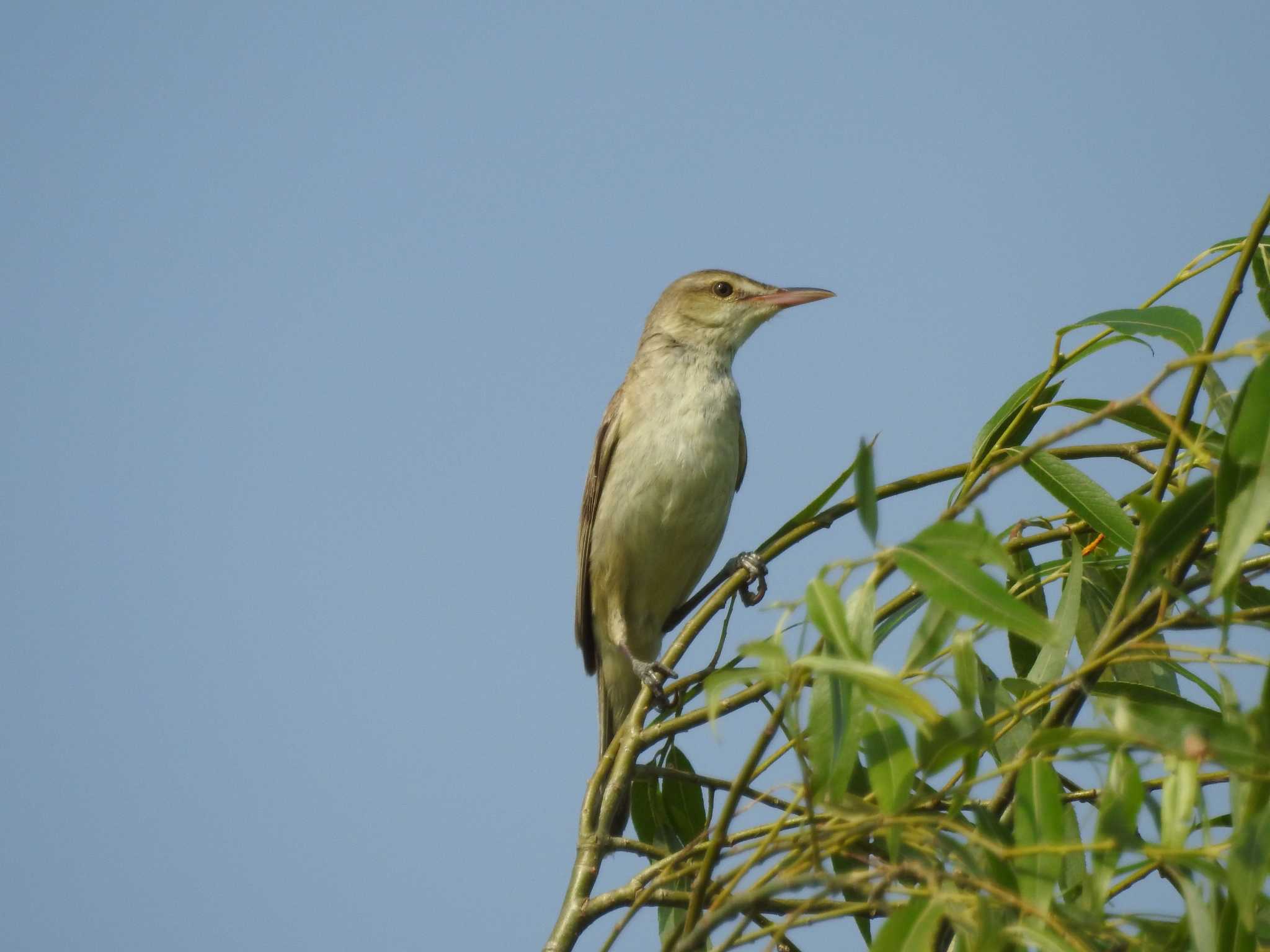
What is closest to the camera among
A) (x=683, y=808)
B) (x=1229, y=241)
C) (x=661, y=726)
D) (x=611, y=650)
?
(x=1229, y=241)

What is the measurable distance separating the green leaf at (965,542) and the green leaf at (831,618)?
0.50 ft

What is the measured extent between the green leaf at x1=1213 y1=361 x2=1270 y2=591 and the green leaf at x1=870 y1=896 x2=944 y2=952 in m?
0.64

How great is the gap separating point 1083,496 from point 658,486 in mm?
3369

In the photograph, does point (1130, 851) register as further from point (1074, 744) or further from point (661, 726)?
point (661, 726)

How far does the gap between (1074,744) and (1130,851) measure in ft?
0.61

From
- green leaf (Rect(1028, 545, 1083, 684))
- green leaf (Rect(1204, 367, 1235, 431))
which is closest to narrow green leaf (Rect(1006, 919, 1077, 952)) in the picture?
green leaf (Rect(1028, 545, 1083, 684))

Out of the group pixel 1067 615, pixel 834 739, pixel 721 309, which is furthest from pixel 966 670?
pixel 721 309

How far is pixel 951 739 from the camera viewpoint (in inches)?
73.0

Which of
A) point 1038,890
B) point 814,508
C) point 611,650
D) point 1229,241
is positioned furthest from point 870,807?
point 611,650

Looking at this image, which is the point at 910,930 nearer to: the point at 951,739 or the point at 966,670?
the point at 951,739

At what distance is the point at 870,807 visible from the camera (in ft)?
7.08

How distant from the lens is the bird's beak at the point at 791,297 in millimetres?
6914

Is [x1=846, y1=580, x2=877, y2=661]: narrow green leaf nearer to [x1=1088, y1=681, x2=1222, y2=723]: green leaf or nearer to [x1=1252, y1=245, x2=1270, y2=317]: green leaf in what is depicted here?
[x1=1088, y1=681, x2=1222, y2=723]: green leaf

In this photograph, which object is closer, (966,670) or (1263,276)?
(966,670)
